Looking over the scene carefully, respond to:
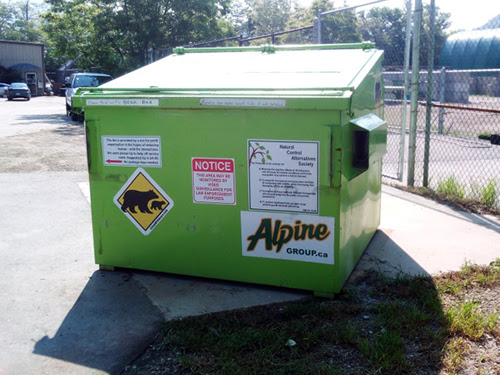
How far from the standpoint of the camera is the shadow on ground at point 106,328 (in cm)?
308

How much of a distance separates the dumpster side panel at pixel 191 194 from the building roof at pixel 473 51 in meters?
25.6

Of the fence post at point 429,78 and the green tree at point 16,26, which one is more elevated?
the green tree at point 16,26

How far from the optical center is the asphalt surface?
125 inches

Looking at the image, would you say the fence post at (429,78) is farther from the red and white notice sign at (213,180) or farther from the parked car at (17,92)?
the parked car at (17,92)

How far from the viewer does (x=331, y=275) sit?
366 cm

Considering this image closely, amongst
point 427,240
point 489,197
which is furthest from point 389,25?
point 427,240

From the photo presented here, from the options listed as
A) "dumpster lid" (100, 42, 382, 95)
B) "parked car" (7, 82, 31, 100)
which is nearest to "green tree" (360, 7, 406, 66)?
"parked car" (7, 82, 31, 100)

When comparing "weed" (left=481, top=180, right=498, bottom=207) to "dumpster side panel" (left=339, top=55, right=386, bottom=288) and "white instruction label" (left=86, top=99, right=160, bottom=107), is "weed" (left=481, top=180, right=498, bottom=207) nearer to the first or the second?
"dumpster side panel" (left=339, top=55, right=386, bottom=288)

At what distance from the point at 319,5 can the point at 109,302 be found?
44.4m

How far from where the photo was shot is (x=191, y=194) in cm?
387

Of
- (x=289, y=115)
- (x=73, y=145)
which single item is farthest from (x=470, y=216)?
(x=73, y=145)

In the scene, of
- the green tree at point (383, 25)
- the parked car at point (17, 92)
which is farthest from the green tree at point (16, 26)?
the green tree at point (383, 25)

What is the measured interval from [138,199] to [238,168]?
84cm

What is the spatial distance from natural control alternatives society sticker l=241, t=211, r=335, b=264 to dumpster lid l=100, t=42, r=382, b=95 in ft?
2.87
